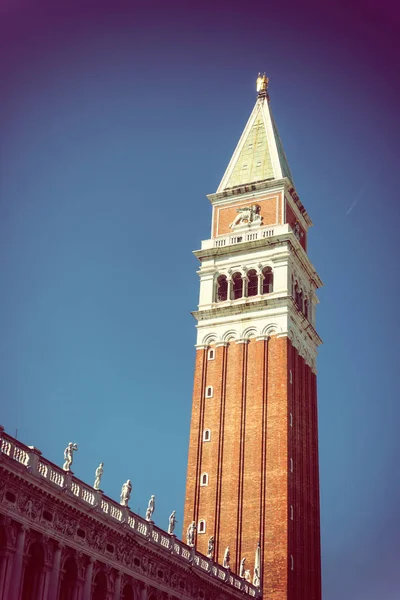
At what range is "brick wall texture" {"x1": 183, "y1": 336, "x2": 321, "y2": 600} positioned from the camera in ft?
233

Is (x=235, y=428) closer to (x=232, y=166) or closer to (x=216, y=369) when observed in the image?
(x=216, y=369)

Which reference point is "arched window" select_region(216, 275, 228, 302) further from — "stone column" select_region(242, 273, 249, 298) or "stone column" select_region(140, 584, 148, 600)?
"stone column" select_region(140, 584, 148, 600)

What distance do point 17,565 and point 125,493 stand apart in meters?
11.6

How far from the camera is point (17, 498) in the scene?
1580 inches

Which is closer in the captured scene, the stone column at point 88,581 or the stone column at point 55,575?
the stone column at point 55,575

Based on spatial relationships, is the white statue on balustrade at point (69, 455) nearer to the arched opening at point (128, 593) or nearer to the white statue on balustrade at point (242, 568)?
the arched opening at point (128, 593)

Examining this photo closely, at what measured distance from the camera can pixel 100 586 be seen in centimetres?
4675

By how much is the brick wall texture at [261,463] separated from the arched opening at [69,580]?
2772 centimetres

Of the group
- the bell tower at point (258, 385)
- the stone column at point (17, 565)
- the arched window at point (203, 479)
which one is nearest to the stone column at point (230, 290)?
the bell tower at point (258, 385)

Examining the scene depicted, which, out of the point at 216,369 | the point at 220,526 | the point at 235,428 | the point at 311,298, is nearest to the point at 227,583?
the point at 220,526

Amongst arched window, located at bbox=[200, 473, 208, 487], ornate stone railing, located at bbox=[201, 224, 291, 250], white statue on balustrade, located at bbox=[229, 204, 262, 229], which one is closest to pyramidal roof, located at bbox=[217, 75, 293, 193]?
white statue on balustrade, located at bbox=[229, 204, 262, 229]

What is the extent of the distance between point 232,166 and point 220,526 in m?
37.7

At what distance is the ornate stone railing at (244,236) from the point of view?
84312 mm

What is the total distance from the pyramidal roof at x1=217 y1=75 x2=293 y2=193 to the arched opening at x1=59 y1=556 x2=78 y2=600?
170 feet
